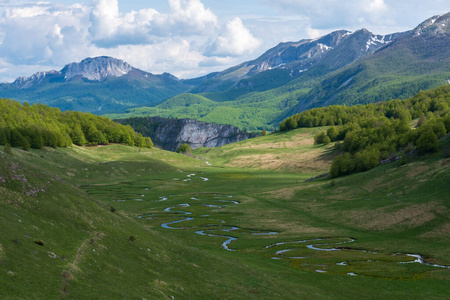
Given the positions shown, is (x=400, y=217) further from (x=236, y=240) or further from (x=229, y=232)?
(x=229, y=232)

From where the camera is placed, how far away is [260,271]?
56.3 metres

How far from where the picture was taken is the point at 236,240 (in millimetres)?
85250

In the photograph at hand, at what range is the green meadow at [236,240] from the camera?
36.2 m

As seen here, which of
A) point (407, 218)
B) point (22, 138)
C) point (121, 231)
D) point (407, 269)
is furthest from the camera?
point (22, 138)

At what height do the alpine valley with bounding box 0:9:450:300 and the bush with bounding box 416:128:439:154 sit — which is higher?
the bush with bounding box 416:128:439:154

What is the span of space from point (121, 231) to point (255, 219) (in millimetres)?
56234

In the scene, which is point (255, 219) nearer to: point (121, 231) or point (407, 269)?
point (407, 269)

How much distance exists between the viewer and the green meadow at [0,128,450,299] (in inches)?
1426

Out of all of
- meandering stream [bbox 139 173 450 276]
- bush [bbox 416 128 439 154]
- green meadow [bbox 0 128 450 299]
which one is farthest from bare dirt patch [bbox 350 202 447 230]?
bush [bbox 416 128 439 154]

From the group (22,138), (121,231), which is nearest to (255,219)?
(121,231)

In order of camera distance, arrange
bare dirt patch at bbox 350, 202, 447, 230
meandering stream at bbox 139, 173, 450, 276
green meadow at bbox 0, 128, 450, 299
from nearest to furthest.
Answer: green meadow at bbox 0, 128, 450, 299
meandering stream at bbox 139, 173, 450, 276
bare dirt patch at bbox 350, 202, 447, 230

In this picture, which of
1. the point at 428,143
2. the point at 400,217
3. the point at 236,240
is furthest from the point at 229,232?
the point at 428,143

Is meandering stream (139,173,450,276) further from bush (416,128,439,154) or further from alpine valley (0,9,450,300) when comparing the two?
bush (416,128,439,154)

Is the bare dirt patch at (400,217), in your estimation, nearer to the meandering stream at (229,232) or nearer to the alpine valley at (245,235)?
the alpine valley at (245,235)
